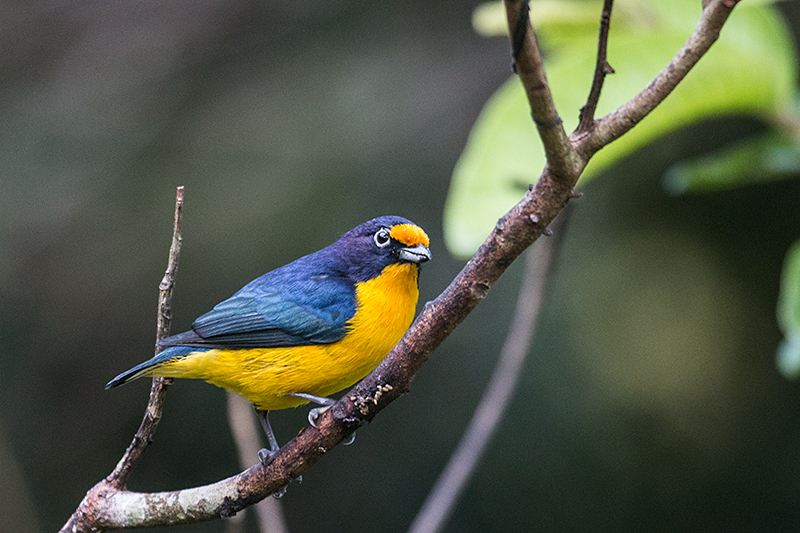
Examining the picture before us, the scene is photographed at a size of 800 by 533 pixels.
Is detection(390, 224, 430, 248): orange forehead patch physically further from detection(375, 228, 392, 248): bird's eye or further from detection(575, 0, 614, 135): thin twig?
detection(575, 0, 614, 135): thin twig

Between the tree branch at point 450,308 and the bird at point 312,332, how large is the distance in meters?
0.44

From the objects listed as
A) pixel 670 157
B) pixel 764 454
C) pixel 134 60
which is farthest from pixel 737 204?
pixel 134 60

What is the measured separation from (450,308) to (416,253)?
2.62 feet

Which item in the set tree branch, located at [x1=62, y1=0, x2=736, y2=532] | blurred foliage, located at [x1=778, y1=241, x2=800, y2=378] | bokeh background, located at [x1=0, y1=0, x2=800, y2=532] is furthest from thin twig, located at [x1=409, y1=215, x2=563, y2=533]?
bokeh background, located at [x1=0, y1=0, x2=800, y2=532]

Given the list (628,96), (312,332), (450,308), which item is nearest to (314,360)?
(312,332)

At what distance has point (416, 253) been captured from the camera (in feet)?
8.30

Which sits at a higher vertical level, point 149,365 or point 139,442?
point 149,365

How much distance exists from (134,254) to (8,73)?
1945mm

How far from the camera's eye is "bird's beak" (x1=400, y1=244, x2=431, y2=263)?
2.51 meters

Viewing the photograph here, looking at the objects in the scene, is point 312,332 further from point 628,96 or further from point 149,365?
point 628,96

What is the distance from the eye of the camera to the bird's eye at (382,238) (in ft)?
8.55

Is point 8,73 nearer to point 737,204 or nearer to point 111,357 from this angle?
point 111,357

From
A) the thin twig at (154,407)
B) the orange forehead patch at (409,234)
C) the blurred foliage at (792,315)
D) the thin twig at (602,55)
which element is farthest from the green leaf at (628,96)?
the thin twig at (602,55)

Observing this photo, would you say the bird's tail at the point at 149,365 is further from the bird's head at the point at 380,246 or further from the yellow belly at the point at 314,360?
the bird's head at the point at 380,246
